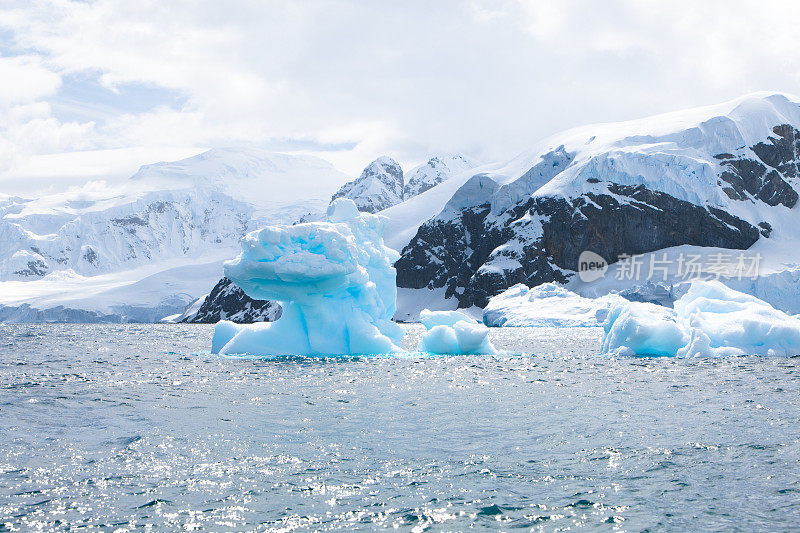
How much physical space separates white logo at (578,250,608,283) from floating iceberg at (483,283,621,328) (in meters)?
36.0

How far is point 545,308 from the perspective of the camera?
91750 millimetres

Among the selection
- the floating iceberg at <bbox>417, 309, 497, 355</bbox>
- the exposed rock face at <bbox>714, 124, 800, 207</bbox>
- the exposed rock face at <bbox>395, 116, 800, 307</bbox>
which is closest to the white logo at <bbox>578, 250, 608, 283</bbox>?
the exposed rock face at <bbox>395, 116, 800, 307</bbox>

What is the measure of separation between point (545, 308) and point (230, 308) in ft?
298

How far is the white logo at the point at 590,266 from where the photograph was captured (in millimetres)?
131500

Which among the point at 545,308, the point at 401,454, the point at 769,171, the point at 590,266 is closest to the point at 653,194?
the point at 590,266

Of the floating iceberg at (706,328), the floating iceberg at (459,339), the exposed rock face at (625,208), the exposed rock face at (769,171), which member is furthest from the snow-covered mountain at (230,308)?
the floating iceberg at (706,328)

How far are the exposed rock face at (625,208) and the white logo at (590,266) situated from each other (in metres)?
1.09

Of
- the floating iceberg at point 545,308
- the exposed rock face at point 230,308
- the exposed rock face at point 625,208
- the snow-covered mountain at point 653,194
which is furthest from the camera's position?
the exposed rock face at point 230,308

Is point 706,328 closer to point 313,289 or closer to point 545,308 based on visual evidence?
point 313,289

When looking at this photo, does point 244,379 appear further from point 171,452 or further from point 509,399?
point 171,452

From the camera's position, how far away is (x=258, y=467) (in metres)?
13.3

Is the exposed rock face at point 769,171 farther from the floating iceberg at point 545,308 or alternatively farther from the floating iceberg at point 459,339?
the floating iceberg at point 459,339

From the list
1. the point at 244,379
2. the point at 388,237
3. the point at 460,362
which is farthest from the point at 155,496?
the point at 388,237

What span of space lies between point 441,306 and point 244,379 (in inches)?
4882
